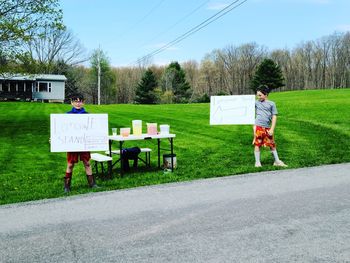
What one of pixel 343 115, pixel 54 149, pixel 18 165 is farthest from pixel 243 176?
pixel 343 115

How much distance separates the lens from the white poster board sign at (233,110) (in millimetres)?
10773

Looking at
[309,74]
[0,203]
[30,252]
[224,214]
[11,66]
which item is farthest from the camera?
[309,74]

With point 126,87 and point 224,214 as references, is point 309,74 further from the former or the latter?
point 224,214

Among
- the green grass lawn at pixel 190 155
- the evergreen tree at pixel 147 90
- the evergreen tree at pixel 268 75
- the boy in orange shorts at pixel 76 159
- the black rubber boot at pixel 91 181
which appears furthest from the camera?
the evergreen tree at pixel 147 90

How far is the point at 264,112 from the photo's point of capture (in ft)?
33.5

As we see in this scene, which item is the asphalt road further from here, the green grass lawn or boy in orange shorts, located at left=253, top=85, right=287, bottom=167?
boy in orange shorts, located at left=253, top=85, right=287, bottom=167

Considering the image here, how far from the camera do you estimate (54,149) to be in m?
8.67

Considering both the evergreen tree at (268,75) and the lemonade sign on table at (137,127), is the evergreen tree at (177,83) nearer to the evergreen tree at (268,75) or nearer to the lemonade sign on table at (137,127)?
the evergreen tree at (268,75)

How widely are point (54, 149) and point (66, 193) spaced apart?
928 millimetres

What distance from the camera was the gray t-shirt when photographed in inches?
401

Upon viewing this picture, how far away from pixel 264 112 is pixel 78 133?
439 cm

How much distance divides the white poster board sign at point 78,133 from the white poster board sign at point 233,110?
10.8ft

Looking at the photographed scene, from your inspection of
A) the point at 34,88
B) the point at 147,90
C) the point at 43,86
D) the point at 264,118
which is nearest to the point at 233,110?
the point at 264,118

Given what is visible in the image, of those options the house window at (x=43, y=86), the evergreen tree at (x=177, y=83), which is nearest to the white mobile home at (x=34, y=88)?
the house window at (x=43, y=86)
